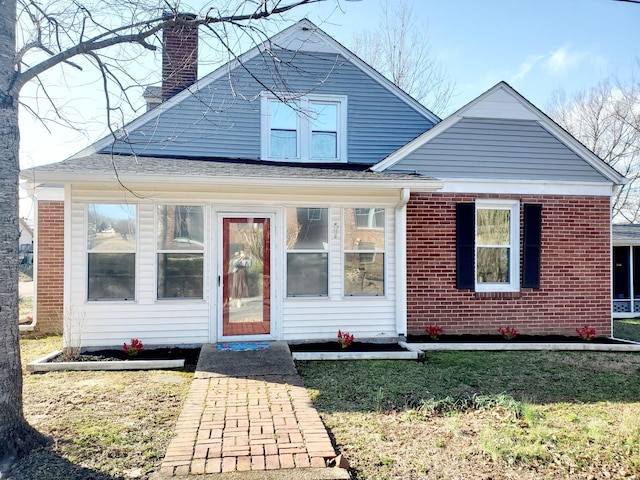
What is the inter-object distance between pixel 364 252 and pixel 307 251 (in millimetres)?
1007

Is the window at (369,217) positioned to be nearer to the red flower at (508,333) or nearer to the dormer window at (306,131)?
the dormer window at (306,131)

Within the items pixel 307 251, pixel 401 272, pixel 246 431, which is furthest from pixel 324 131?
pixel 246 431

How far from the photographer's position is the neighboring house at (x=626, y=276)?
13.1m

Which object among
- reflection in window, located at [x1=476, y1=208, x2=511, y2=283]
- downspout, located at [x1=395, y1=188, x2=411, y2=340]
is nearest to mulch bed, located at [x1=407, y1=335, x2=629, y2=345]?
downspout, located at [x1=395, y1=188, x2=411, y2=340]

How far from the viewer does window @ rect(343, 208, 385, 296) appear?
24.8ft

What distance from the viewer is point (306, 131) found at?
8.77m

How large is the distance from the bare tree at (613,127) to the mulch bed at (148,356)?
25062 millimetres

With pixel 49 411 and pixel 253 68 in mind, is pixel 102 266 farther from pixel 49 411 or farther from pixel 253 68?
pixel 253 68

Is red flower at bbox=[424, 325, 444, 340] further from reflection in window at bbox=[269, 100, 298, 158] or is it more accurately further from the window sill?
reflection in window at bbox=[269, 100, 298, 158]

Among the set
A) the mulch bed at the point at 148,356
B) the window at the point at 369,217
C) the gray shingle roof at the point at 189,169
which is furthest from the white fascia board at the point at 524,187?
the mulch bed at the point at 148,356

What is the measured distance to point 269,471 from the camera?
3.13m

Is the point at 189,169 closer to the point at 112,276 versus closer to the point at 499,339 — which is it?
the point at 112,276

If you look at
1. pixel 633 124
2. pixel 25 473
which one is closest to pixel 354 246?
pixel 25 473

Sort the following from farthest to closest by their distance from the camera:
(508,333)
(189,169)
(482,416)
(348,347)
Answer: (508,333) → (348,347) → (189,169) → (482,416)
